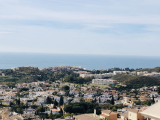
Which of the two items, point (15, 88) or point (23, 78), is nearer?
point (15, 88)

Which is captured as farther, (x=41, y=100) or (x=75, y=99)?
(x=75, y=99)

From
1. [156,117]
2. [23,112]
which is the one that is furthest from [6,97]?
[156,117]

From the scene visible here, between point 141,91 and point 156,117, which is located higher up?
point 156,117

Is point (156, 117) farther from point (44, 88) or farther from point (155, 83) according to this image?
point (155, 83)

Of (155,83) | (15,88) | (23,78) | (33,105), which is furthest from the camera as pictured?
(23,78)

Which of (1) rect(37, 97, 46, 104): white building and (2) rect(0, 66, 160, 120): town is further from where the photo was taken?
(1) rect(37, 97, 46, 104): white building

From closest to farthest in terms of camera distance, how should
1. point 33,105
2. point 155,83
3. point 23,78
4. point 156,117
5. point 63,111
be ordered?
point 156,117
point 63,111
point 33,105
point 155,83
point 23,78

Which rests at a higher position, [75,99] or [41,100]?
[75,99]

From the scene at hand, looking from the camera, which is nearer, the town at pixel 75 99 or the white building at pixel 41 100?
the town at pixel 75 99
